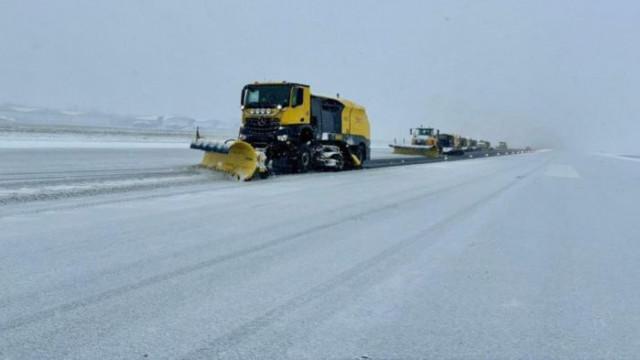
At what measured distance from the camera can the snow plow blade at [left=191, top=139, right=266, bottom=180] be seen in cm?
1476

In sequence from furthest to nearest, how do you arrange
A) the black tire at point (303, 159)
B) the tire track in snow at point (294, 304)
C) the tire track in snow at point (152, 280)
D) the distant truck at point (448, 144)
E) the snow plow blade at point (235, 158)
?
the distant truck at point (448, 144)
the black tire at point (303, 159)
the snow plow blade at point (235, 158)
the tire track in snow at point (152, 280)
the tire track in snow at point (294, 304)

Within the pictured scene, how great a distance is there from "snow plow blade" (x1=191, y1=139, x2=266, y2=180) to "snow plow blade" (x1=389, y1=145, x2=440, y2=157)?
25.0m

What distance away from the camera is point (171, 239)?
19.4ft

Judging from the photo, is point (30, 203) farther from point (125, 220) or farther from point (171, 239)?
point (171, 239)

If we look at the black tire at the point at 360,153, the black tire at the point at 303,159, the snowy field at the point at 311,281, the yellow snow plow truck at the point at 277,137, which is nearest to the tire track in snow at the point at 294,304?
the snowy field at the point at 311,281

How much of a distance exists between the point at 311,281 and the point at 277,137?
12387 millimetres

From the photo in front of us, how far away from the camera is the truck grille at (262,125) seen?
648 inches

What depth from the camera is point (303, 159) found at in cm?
1780

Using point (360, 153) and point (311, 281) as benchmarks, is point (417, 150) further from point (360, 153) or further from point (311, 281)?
point (311, 281)

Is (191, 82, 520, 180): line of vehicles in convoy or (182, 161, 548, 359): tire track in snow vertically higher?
(191, 82, 520, 180): line of vehicles in convoy

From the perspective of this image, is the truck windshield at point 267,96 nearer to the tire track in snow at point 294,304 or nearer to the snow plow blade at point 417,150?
the tire track in snow at point 294,304

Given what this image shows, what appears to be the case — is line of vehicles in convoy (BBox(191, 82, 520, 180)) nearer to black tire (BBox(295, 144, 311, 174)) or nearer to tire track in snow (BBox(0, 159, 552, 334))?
black tire (BBox(295, 144, 311, 174))

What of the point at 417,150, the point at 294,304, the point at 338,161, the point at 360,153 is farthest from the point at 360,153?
the point at 294,304

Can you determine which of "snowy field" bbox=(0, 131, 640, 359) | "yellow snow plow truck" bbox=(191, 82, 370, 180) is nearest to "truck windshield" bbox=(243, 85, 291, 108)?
"yellow snow plow truck" bbox=(191, 82, 370, 180)
